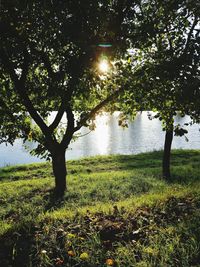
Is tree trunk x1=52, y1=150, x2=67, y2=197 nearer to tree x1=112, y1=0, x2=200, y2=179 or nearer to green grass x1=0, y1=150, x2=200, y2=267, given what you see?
tree x1=112, y1=0, x2=200, y2=179

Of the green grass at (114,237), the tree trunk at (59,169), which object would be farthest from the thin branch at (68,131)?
the green grass at (114,237)

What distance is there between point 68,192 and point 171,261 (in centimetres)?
931

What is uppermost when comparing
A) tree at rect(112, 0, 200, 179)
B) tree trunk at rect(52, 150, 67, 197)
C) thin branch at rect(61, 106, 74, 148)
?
tree at rect(112, 0, 200, 179)

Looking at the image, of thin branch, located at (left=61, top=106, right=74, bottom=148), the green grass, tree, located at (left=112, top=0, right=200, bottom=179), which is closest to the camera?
the green grass

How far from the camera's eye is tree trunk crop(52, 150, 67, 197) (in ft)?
41.5

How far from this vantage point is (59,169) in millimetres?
12938

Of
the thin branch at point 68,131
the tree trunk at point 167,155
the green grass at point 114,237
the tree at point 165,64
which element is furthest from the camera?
the tree trunk at point 167,155

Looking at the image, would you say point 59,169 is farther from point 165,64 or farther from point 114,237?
point 114,237

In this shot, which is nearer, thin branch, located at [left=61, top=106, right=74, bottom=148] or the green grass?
the green grass

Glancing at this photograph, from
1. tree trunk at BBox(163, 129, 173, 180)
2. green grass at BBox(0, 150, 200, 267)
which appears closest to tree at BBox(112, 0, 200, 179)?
green grass at BBox(0, 150, 200, 267)

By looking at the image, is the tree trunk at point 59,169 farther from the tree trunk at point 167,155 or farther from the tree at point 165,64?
the tree trunk at point 167,155

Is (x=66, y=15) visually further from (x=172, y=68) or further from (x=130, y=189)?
(x=130, y=189)

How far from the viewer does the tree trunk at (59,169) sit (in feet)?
41.5

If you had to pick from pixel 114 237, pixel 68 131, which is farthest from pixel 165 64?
pixel 68 131
